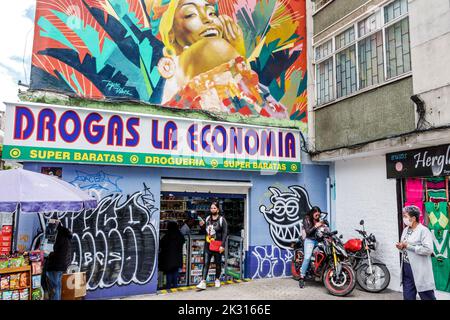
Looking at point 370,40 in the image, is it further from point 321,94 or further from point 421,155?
point 421,155

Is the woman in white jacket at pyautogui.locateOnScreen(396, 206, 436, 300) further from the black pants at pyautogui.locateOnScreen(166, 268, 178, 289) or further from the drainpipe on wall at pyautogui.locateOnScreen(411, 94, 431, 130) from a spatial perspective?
the black pants at pyautogui.locateOnScreen(166, 268, 178, 289)

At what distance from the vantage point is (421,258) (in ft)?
17.8

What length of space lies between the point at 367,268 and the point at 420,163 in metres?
2.62

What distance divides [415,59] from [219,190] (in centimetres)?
547

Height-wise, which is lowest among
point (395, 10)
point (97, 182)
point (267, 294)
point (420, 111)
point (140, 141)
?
point (267, 294)

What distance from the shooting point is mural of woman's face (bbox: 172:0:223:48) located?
9.40m

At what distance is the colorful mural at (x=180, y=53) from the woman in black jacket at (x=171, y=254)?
3258mm

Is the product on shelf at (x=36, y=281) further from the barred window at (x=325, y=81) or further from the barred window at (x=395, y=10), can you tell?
the barred window at (x=395, y=10)

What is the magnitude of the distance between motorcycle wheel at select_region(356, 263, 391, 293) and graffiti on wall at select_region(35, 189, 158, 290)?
4873 millimetres

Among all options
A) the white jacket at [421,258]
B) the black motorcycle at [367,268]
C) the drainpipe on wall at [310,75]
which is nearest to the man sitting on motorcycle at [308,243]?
the black motorcycle at [367,268]

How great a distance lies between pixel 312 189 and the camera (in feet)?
33.8

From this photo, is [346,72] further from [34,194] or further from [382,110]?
[34,194]

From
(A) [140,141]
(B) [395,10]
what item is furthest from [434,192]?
(A) [140,141]

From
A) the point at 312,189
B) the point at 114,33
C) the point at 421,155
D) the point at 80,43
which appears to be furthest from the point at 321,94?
the point at 80,43
